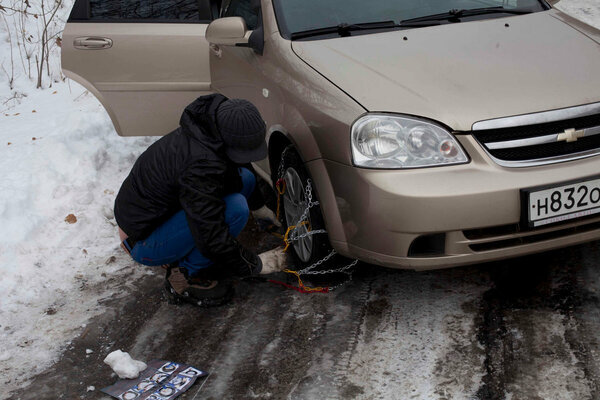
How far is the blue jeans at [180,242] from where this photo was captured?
3.52 m

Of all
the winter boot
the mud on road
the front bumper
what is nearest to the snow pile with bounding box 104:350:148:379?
the mud on road

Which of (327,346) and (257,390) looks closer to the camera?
(257,390)

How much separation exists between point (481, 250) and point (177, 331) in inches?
62.8

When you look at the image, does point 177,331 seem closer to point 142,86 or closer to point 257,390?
point 257,390

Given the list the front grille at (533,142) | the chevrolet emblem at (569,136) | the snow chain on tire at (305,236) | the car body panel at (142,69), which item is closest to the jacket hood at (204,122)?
the snow chain on tire at (305,236)

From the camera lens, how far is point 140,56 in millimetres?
4832

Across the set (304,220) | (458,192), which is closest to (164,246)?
(304,220)

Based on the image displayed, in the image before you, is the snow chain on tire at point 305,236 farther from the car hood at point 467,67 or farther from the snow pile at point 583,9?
the snow pile at point 583,9

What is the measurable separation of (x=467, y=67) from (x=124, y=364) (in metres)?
2.12

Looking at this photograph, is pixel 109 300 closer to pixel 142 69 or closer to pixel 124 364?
pixel 124 364

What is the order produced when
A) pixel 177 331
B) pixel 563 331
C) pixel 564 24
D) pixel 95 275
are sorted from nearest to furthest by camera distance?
1. pixel 563 331
2. pixel 177 331
3. pixel 564 24
4. pixel 95 275

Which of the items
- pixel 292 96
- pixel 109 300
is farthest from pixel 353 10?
pixel 109 300

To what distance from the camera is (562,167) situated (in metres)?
2.90

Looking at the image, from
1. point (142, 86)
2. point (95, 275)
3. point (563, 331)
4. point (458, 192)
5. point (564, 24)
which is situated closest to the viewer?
point (458, 192)
